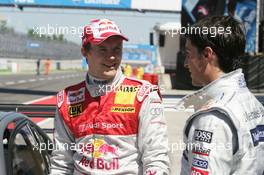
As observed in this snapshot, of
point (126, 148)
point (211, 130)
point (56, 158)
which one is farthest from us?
point (56, 158)

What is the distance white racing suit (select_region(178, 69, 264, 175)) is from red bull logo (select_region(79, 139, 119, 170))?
64 centimetres

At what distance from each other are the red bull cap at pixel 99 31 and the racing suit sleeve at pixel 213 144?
87cm

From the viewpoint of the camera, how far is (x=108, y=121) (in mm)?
2449

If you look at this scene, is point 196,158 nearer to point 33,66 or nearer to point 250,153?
point 250,153

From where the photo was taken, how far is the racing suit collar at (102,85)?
100 inches

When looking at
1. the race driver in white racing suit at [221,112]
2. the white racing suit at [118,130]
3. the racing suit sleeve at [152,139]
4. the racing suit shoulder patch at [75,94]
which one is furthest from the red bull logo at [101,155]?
the race driver in white racing suit at [221,112]

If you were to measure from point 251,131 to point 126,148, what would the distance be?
0.80m

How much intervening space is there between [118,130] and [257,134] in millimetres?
798

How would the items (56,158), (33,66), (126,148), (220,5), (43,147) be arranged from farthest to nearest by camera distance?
(33,66) → (220,5) → (43,147) → (56,158) → (126,148)

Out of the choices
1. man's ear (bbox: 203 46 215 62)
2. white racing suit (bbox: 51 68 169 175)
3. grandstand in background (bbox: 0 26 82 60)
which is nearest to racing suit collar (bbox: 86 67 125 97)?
white racing suit (bbox: 51 68 169 175)

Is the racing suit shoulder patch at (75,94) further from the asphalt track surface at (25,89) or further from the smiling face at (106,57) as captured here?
the asphalt track surface at (25,89)

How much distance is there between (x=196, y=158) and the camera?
1764 mm

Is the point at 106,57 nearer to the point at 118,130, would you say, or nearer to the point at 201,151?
the point at 118,130

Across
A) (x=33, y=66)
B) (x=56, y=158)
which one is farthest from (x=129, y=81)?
(x=33, y=66)
